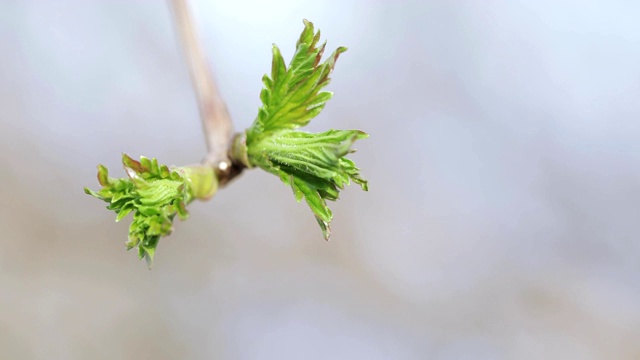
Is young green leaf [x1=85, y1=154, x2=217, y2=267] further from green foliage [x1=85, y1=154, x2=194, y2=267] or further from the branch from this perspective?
the branch

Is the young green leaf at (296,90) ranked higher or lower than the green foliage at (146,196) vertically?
higher

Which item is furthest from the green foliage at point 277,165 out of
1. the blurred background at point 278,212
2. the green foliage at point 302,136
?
the blurred background at point 278,212

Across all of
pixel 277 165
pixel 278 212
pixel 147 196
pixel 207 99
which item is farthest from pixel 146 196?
pixel 278 212

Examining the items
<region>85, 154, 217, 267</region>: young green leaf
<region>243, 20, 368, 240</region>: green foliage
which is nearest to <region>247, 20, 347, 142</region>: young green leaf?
<region>243, 20, 368, 240</region>: green foliage

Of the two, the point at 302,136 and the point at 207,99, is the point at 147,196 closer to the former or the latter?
the point at 302,136

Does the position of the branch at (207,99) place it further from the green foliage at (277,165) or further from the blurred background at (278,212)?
the blurred background at (278,212)

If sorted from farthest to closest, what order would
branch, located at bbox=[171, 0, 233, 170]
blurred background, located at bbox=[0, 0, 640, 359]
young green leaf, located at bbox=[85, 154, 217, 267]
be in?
blurred background, located at bbox=[0, 0, 640, 359] → branch, located at bbox=[171, 0, 233, 170] → young green leaf, located at bbox=[85, 154, 217, 267]
